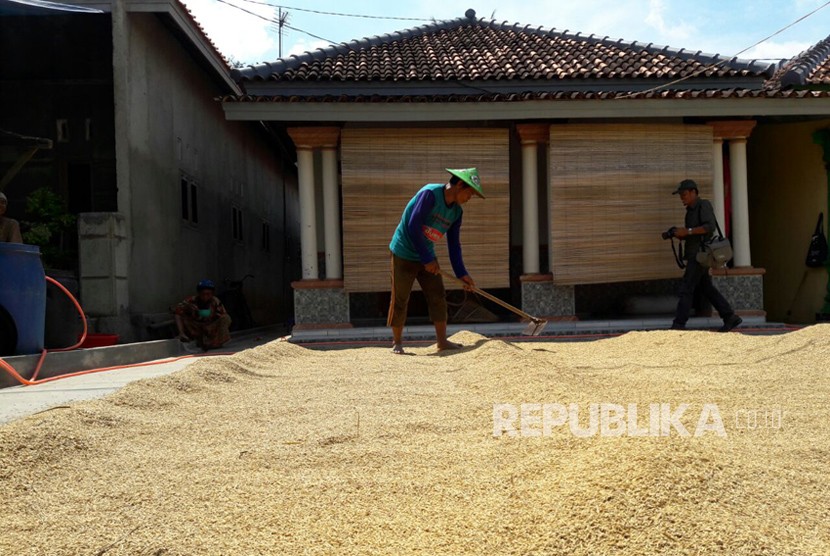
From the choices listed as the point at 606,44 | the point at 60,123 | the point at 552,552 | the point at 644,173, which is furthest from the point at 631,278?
the point at 60,123

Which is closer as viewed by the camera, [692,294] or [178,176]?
[692,294]

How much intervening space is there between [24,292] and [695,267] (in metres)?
6.17

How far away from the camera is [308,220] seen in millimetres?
8047

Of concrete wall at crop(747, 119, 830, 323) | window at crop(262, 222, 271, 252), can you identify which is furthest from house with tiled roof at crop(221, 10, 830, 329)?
window at crop(262, 222, 271, 252)

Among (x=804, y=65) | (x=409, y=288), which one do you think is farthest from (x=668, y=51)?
(x=409, y=288)

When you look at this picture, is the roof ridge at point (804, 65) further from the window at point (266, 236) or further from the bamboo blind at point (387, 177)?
the window at point (266, 236)

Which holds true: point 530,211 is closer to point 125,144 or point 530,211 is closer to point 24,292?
point 125,144

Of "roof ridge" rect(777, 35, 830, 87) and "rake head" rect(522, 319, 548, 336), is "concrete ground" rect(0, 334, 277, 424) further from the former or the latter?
"roof ridge" rect(777, 35, 830, 87)

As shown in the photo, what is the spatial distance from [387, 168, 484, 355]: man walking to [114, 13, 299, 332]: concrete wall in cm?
356

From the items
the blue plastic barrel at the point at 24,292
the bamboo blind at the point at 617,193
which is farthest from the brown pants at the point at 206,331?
the bamboo blind at the point at 617,193

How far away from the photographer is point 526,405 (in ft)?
10.3

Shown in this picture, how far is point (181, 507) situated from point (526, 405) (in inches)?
67.9

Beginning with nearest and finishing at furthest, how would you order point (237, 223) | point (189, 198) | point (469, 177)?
point (469, 177)
point (189, 198)
point (237, 223)

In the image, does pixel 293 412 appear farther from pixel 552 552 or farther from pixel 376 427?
pixel 552 552
